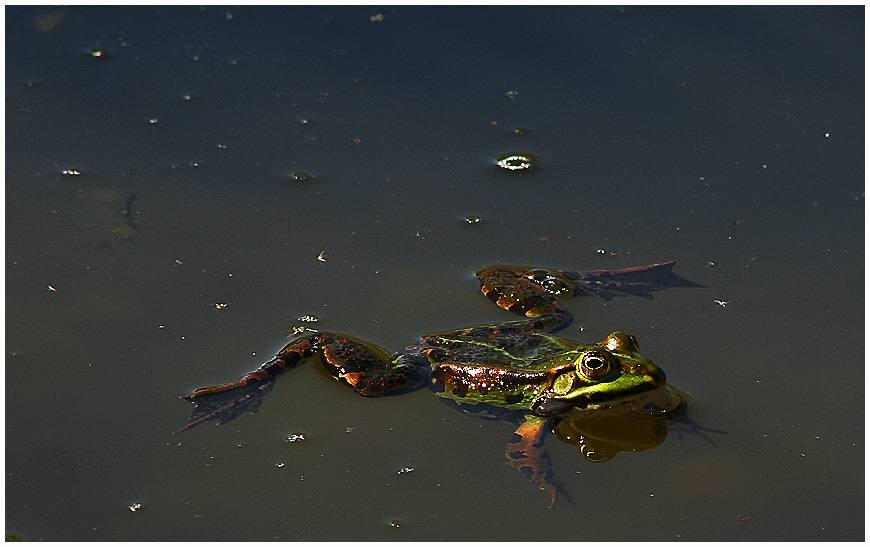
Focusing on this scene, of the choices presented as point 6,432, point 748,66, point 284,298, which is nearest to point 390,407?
point 284,298

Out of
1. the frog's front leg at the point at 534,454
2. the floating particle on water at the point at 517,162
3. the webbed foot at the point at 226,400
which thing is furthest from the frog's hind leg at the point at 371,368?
the floating particle on water at the point at 517,162

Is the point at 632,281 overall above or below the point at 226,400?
above

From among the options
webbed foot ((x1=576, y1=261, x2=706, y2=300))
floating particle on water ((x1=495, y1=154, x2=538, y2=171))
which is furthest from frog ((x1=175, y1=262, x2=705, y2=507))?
floating particle on water ((x1=495, y1=154, x2=538, y2=171))

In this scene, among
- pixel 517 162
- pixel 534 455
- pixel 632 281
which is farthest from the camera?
pixel 517 162

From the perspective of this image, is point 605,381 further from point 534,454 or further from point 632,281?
point 632,281

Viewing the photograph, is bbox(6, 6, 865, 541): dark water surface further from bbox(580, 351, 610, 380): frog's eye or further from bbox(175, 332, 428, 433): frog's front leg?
bbox(580, 351, 610, 380): frog's eye

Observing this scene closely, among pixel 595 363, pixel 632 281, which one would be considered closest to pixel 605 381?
pixel 595 363

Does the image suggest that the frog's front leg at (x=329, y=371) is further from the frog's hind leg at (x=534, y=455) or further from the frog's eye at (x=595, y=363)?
the frog's eye at (x=595, y=363)
